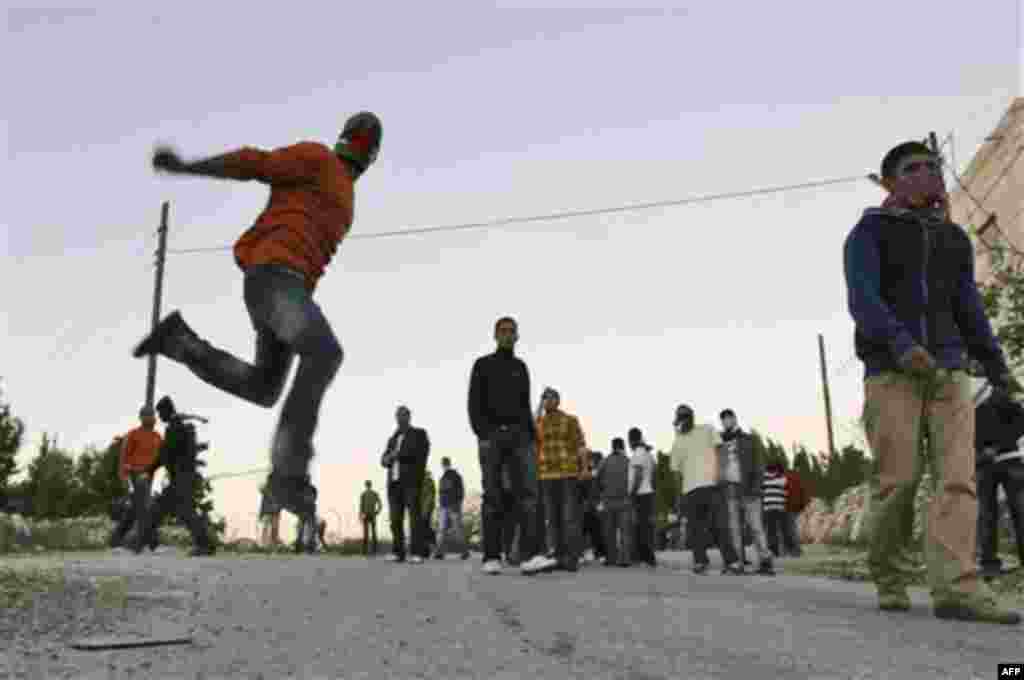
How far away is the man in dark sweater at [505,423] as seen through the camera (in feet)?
28.4

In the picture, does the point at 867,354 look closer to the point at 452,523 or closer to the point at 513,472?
the point at 513,472

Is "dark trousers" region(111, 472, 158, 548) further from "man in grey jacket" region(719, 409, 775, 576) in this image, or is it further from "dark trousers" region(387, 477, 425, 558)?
"man in grey jacket" region(719, 409, 775, 576)

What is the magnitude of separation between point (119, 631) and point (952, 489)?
389 cm

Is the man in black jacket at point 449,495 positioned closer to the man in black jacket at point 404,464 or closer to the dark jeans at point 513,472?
the man in black jacket at point 404,464

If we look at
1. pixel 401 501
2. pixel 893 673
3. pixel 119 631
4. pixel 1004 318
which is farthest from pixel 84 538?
pixel 893 673

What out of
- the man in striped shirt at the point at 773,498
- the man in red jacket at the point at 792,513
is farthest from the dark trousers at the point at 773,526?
the man in red jacket at the point at 792,513

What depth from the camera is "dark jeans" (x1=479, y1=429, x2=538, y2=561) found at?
28.5ft

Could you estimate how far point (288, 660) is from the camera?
3.79 m

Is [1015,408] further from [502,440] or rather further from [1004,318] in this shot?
[1004,318]

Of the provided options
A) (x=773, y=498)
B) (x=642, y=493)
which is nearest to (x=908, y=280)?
(x=642, y=493)

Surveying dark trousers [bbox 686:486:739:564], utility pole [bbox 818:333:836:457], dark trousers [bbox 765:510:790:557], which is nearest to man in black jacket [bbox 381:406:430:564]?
dark trousers [bbox 686:486:739:564]

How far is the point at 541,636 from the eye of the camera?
14.3ft

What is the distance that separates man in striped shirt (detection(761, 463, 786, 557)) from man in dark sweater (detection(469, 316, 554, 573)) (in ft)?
26.8

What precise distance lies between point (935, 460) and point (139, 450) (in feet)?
33.3
